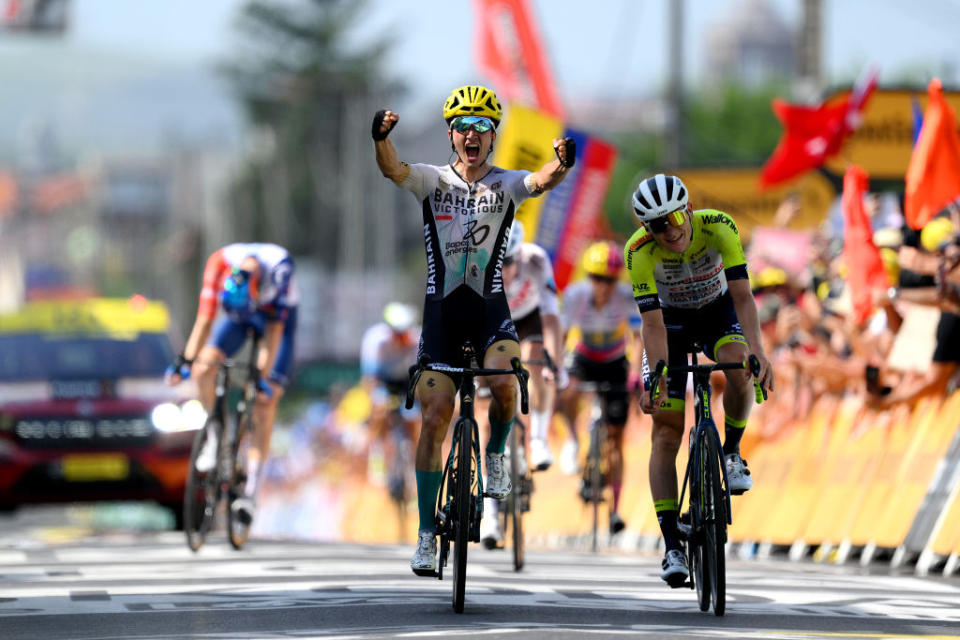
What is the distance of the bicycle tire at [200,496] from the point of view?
44.4 ft

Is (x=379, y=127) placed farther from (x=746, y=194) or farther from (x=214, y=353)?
(x=746, y=194)

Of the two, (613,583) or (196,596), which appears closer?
(196,596)

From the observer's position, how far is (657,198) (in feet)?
30.3

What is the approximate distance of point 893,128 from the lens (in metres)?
24.3

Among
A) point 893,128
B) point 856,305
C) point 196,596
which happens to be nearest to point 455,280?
point 196,596

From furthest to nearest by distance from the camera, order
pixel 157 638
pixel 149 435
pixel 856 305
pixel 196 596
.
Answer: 1. pixel 149 435
2. pixel 856 305
3. pixel 196 596
4. pixel 157 638

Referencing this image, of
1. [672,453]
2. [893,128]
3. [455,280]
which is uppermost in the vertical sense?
[893,128]

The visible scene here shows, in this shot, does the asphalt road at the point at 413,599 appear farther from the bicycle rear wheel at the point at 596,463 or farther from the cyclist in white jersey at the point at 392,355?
the cyclist in white jersey at the point at 392,355

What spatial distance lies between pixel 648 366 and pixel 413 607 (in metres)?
1.61

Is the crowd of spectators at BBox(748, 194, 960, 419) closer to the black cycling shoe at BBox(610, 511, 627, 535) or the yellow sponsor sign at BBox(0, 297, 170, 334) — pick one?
the black cycling shoe at BBox(610, 511, 627, 535)

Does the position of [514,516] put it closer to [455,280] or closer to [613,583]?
[613,583]

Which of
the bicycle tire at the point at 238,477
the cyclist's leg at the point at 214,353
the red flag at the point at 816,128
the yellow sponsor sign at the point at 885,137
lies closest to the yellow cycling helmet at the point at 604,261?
the cyclist's leg at the point at 214,353

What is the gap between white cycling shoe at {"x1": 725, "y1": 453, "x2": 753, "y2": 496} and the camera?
9555 millimetres

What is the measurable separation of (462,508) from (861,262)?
7.26 metres
